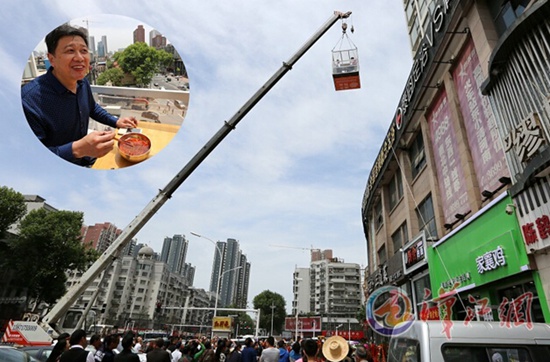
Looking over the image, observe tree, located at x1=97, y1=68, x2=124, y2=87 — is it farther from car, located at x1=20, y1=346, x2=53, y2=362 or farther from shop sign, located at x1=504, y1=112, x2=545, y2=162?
shop sign, located at x1=504, y1=112, x2=545, y2=162

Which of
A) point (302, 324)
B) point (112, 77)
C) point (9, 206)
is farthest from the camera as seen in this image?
point (302, 324)

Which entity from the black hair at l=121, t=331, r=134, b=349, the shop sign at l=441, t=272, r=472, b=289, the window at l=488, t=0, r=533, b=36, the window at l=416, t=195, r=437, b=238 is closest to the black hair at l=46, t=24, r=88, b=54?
the black hair at l=121, t=331, r=134, b=349

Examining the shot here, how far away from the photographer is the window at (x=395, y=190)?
73.8 ft

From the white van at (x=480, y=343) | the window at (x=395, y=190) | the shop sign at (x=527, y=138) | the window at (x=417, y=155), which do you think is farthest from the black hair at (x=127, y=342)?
the window at (x=395, y=190)

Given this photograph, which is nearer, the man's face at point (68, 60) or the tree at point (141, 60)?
the man's face at point (68, 60)

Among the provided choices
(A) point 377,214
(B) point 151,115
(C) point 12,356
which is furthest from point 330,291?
(B) point 151,115

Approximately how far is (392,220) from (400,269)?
5.47 metres

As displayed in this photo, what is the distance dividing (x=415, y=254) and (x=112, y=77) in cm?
1599

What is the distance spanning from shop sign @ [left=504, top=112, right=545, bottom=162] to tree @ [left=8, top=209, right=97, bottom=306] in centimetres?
3578

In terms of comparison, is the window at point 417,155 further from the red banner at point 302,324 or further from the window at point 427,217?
the red banner at point 302,324

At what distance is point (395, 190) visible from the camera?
23.8 meters

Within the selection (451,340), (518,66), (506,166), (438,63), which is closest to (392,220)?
(438,63)

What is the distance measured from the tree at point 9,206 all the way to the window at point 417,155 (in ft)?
113

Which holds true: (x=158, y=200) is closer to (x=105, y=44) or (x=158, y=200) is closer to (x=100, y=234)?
(x=105, y=44)
